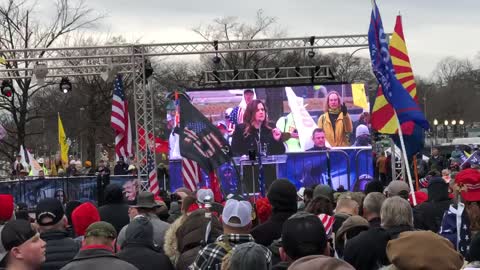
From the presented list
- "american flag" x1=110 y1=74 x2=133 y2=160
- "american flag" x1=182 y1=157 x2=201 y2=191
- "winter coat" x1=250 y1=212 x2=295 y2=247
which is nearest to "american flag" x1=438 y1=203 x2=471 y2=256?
"winter coat" x1=250 y1=212 x2=295 y2=247

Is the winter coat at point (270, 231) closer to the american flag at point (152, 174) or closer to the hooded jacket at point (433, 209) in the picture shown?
the hooded jacket at point (433, 209)

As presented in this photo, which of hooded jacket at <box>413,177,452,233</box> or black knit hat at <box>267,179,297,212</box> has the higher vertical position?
black knit hat at <box>267,179,297,212</box>

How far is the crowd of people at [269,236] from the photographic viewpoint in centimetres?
379

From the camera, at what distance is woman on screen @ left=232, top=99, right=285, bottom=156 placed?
80.4 feet

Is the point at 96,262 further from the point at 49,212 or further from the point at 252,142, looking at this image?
the point at 252,142

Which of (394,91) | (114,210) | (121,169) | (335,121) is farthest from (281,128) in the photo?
(114,210)

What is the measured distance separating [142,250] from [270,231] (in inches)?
50.7

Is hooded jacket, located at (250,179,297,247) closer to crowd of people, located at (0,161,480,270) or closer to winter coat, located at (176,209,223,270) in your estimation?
crowd of people, located at (0,161,480,270)

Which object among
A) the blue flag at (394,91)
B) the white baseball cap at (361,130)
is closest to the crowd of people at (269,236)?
the blue flag at (394,91)

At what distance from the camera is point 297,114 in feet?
81.8

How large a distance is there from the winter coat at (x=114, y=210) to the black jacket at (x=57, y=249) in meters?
2.64

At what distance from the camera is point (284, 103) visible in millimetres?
25125

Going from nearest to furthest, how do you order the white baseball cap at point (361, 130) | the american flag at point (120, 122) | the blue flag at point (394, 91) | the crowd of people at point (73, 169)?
the blue flag at point (394, 91) → the american flag at point (120, 122) → the white baseball cap at point (361, 130) → the crowd of people at point (73, 169)

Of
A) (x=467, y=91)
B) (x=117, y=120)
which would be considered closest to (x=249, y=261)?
(x=117, y=120)
